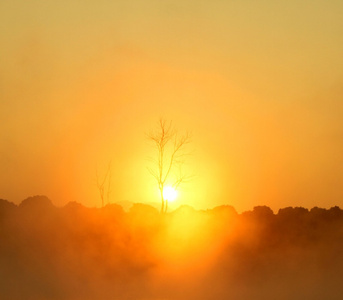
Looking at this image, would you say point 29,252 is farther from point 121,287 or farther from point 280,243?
point 280,243

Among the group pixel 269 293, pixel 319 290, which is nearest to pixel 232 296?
pixel 269 293

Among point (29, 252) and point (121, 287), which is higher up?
point (29, 252)

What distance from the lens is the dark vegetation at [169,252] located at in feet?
97.8

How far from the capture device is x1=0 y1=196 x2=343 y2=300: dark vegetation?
29.8 m

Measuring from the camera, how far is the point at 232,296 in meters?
29.6

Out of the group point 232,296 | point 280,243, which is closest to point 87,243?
point 232,296

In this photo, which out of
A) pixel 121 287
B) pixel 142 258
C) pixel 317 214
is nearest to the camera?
pixel 121 287

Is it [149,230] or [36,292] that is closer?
[36,292]

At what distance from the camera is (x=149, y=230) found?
33000 mm

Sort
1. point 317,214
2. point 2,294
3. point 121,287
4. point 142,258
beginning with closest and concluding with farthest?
point 2,294 < point 121,287 < point 142,258 < point 317,214

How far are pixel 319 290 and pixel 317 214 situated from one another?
5225 mm

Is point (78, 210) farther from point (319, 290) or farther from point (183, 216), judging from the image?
point (319, 290)

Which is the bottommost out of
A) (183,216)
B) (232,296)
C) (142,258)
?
(232,296)

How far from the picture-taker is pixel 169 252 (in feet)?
107
